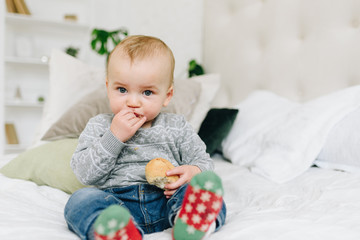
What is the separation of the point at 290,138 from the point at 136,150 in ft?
2.07

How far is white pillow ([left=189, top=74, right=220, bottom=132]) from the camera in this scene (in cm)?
161

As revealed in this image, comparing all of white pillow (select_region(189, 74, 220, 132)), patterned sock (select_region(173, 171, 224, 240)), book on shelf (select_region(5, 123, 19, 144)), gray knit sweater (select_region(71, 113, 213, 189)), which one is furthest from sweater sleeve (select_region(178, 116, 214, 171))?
book on shelf (select_region(5, 123, 19, 144))

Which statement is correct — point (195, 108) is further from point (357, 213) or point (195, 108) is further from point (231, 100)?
point (357, 213)

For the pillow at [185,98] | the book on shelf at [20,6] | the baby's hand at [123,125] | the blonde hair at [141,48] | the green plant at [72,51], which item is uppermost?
the book on shelf at [20,6]

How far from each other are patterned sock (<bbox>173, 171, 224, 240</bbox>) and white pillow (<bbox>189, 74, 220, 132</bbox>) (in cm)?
95

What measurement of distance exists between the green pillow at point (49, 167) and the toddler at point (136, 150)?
0.22 meters

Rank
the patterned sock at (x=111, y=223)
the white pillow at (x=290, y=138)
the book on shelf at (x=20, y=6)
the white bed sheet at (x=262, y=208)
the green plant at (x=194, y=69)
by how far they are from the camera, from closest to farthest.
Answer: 1. the patterned sock at (x=111, y=223)
2. the white bed sheet at (x=262, y=208)
3. the white pillow at (x=290, y=138)
4. the green plant at (x=194, y=69)
5. the book on shelf at (x=20, y=6)

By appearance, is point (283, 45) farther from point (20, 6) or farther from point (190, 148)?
point (20, 6)

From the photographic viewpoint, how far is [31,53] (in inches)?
110

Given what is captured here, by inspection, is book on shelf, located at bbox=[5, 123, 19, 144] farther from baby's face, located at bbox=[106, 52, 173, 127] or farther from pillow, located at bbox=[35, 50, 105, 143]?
baby's face, located at bbox=[106, 52, 173, 127]

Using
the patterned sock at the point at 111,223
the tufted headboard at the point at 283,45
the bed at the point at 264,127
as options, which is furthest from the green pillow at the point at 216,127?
the patterned sock at the point at 111,223

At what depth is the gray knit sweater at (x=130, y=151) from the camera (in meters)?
0.81

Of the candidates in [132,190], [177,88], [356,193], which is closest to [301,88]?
[177,88]

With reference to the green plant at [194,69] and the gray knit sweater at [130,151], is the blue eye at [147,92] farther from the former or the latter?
the green plant at [194,69]
